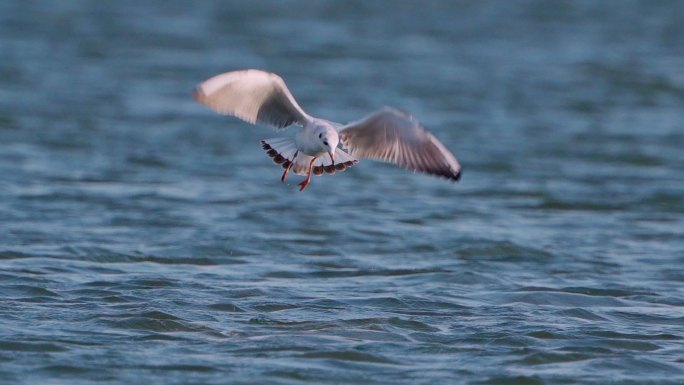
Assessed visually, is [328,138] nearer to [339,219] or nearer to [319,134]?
[319,134]

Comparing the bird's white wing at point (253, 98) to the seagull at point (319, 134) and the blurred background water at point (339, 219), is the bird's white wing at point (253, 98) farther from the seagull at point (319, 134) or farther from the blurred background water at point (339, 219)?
the blurred background water at point (339, 219)

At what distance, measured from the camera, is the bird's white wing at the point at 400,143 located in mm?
8305

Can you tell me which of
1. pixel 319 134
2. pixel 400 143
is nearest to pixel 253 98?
pixel 319 134

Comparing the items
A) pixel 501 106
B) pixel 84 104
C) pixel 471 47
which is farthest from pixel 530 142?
pixel 471 47

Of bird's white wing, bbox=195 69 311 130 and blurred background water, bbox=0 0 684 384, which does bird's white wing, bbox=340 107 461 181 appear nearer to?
bird's white wing, bbox=195 69 311 130

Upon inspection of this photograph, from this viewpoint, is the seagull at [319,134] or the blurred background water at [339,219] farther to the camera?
the seagull at [319,134]

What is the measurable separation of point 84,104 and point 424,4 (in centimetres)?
1231

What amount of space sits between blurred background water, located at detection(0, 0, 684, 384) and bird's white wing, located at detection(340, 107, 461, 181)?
95 cm

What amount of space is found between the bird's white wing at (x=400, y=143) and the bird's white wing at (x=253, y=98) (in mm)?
370

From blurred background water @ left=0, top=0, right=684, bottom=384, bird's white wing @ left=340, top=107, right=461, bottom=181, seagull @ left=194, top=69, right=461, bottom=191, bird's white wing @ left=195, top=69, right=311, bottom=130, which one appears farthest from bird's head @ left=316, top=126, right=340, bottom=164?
blurred background water @ left=0, top=0, right=684, bottom=384

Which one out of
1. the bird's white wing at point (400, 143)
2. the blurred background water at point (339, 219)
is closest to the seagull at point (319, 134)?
the bird's white wing at point (400, 143)

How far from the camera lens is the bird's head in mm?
8273

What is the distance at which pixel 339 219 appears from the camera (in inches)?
466

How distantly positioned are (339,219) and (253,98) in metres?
3.22
